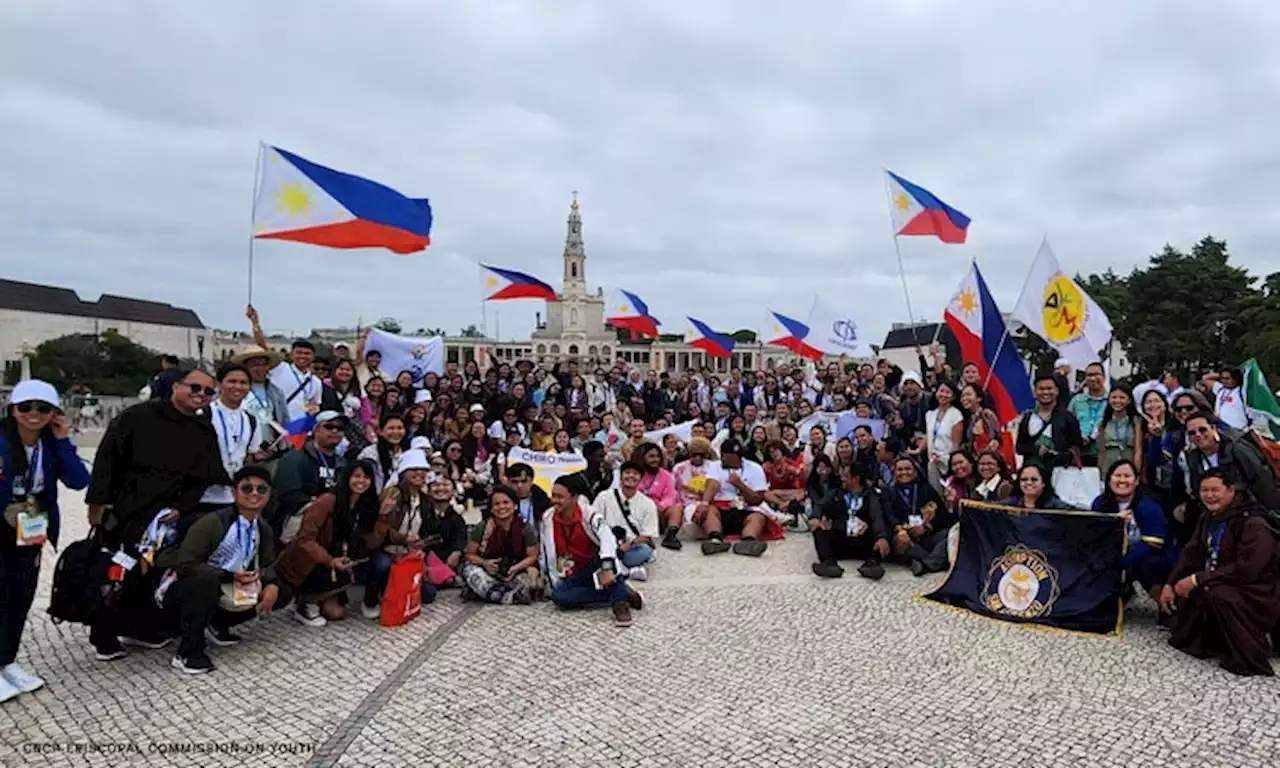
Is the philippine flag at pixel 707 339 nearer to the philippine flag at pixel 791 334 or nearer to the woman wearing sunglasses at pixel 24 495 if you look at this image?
the philippine flag at pixel 791 334

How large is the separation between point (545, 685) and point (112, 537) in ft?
8.95

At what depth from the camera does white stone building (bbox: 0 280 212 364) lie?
7750 cm

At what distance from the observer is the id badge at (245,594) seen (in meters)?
4.87

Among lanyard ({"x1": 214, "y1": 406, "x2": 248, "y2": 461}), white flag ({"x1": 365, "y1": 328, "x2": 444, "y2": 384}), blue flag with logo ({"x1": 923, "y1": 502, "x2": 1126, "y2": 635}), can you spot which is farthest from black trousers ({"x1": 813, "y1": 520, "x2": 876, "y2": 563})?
white flag ({"x1": 365, "y1": 328, "x2": 444, "y2": 384})

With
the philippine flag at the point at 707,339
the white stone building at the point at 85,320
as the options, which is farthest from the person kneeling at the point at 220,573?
the white stone building at the point at 85,320

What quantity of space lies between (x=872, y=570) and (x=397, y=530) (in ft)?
13.6

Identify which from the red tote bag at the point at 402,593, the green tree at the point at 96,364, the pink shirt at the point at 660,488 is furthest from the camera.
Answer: the green tree at the point at 96,364

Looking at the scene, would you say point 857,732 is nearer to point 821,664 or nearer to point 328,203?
point 821,664

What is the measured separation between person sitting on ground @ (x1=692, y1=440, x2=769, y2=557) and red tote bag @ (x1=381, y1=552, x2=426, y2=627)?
3.40 meters

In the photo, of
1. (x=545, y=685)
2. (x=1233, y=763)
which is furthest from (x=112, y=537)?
(x=1233, y=763)

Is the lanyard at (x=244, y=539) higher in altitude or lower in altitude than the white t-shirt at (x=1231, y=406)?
lower

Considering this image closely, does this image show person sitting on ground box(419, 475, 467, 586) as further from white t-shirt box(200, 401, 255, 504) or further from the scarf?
the scarf

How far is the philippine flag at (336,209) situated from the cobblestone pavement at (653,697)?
4.30 metres

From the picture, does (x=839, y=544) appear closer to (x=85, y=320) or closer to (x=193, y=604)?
(x=193, y=604)
